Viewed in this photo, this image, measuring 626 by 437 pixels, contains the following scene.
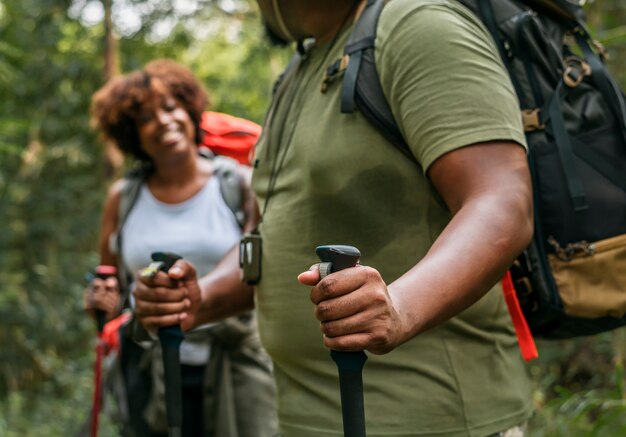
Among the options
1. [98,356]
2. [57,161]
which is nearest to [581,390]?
[98,356]

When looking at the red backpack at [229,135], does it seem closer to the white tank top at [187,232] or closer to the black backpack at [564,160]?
the white tank top at [187,232]

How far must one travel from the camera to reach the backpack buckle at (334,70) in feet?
5.68

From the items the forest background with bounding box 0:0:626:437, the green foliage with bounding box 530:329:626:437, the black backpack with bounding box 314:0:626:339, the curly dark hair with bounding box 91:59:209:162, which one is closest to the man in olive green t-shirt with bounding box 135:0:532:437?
the black backpack with bounding box 314:0:626:339

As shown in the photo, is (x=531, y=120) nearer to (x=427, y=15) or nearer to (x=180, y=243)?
(x=427, y=15)

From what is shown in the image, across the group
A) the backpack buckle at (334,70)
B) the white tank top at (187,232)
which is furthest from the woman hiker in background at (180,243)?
the backpack buckle at (334,70)

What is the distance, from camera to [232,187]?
4.02 m

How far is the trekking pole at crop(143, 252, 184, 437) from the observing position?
7.00 ft

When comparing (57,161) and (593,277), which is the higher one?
(593,277)

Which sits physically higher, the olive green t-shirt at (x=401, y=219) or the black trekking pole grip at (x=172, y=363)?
the olive green t-shirt at (x=401, y=219)

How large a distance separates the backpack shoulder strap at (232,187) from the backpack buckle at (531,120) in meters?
2.28

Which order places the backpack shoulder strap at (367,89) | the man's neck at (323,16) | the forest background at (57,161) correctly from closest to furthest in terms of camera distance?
the backpack shoulder strap at (367,89) → the man's neck at (323,16) → the forest background at (57,161)

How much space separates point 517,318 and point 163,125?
3.03m

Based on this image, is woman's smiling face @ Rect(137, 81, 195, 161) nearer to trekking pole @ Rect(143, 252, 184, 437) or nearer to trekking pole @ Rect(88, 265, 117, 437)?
trekking pole @ Rect(88, 265, 117, 437)

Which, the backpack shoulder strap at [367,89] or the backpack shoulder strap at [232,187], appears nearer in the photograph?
the backpack shoulder strap at [367,89]
